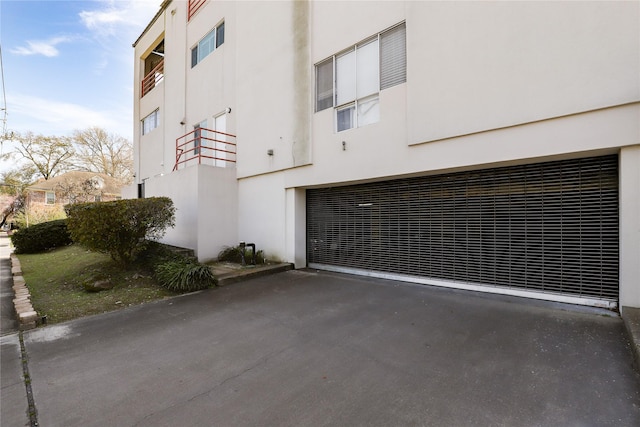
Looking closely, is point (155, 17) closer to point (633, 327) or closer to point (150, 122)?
point (150, 122)

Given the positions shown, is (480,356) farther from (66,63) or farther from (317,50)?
(66,63)

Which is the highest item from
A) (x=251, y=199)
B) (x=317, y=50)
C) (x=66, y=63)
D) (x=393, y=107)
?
(x=66, y=63)

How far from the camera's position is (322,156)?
6969mm

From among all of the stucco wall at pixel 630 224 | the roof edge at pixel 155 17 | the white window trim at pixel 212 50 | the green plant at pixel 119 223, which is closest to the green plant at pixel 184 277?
the green plant at pixel 119 223

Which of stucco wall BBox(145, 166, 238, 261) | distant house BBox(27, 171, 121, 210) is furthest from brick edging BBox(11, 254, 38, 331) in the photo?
distant house BBox(27, 171, 121, 210)

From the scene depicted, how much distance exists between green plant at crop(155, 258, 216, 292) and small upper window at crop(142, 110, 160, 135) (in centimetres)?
1059

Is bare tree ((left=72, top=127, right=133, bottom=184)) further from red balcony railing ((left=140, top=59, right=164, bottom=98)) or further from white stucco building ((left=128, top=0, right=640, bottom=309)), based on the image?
white stucco building ((left=128, top=0, right=640, bottom=309))

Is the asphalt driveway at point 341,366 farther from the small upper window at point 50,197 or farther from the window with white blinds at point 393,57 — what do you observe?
the small upper window at point 50,197

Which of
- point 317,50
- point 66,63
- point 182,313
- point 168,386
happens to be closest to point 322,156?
point 317,50

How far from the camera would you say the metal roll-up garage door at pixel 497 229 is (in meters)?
4.18

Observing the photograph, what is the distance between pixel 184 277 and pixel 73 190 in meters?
27.7

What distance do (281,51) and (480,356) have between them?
824cm

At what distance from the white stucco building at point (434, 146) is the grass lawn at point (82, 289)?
6.09ft

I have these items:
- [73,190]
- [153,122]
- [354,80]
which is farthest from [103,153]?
[354,80]
